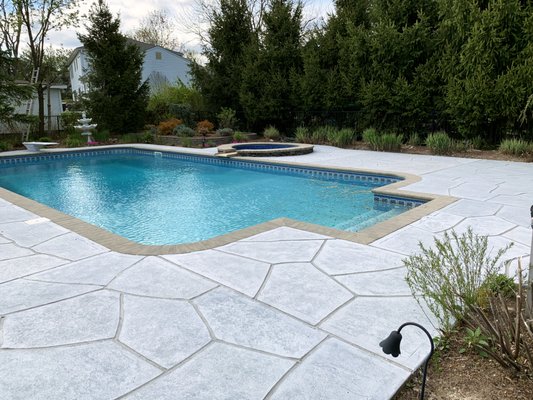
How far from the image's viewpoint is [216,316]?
2.41 m

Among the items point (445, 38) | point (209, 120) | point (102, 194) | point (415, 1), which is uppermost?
point (415, 1)

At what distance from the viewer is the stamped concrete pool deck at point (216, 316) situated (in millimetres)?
1839

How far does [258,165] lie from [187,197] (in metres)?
3.13

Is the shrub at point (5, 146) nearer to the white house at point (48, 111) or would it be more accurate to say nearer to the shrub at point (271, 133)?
the white house at point (48, 111)

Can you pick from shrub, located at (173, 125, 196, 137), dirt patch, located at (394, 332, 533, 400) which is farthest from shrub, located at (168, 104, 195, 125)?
dirt patch, located at (394, 332, 533, 400)

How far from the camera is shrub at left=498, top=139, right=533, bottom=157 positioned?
8688mm

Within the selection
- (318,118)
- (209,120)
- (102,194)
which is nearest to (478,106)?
(318,118)

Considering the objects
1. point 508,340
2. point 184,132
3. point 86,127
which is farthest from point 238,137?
point 508,340

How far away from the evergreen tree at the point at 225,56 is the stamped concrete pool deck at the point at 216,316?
12562mm

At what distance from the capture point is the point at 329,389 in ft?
5.82

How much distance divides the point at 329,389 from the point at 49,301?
1954 mm

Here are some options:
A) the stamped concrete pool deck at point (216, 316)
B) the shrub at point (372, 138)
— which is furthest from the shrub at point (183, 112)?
the stamped concrete pool deck at point (216, 316)

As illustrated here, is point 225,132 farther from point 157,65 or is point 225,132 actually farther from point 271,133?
point 157,65

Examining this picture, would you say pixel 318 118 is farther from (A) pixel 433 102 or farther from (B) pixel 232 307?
(B) pixel 232 307
